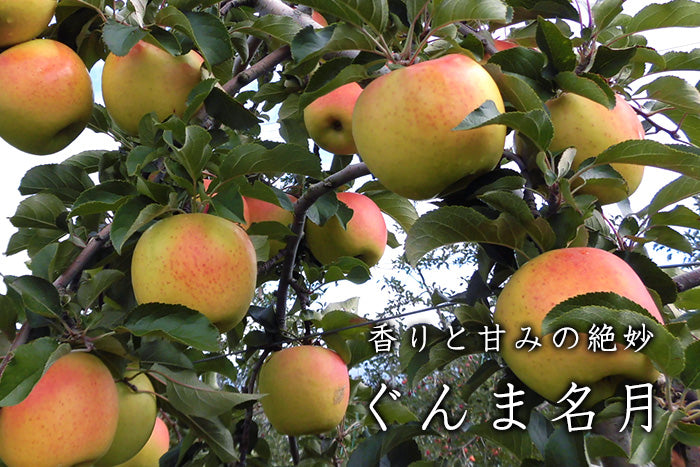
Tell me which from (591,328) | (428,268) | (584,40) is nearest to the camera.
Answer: (591,328)

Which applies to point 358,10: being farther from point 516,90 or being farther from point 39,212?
point 39,212

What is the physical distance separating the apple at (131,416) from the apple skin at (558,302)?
2.20 ft

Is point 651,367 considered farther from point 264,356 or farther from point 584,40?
point 264,356

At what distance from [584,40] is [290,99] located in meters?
0.79

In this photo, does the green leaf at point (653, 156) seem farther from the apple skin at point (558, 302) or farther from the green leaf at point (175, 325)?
the green leaf at point (175, 325)

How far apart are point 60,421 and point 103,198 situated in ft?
1.16

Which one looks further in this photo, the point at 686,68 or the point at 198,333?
the point at 686,68

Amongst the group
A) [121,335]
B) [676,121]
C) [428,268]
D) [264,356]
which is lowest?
[428,268]

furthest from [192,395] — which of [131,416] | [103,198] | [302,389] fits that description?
[302,389]

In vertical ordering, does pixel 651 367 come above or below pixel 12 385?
above

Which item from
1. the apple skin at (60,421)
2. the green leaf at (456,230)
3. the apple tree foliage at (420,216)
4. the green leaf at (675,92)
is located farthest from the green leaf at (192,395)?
the green leaf at (675,92)

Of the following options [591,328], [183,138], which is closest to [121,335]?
[183,138]

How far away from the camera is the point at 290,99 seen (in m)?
1.55

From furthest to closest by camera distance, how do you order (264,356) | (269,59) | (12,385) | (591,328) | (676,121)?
(264,356), (269,59), (676,121), (12,385), (591,328)
